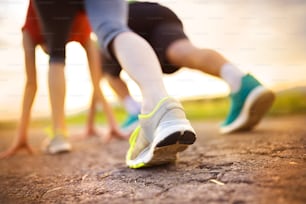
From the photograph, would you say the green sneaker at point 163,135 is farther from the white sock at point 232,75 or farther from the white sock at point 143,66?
the white sock at point 232,75

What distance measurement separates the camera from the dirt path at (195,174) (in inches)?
22.9

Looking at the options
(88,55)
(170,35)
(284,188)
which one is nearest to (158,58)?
(170,35)

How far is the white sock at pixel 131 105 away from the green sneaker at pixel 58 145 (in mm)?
154

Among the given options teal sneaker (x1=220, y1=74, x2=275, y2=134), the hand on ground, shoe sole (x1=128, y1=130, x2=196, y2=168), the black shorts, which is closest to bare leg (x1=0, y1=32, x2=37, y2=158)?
the hand on ground

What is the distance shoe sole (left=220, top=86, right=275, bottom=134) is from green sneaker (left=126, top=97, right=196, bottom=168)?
23cm

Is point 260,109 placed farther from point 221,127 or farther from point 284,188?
point 284,188

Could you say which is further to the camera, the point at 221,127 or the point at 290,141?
the point at 221,127

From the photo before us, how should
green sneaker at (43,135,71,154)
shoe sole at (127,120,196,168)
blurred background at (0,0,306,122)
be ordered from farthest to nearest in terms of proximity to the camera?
green sneaker at (43,135,71,154) < blurred background at (0,0,306,122) < shoe sole at (127,120,196,168)

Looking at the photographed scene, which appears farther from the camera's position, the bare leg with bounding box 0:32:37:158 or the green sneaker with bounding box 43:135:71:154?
the green sneaker with bounding box 43:135:71:154

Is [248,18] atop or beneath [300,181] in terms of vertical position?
atop

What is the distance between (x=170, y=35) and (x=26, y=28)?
259 millimetres

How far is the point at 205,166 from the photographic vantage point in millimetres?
742

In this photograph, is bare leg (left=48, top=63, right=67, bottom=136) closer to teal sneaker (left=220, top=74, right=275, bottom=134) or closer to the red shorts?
the red shorts

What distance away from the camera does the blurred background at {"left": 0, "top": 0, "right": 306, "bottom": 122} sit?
0.82m
